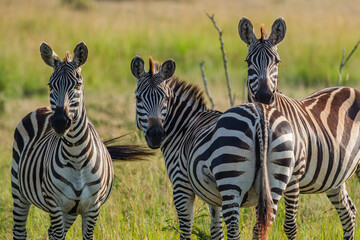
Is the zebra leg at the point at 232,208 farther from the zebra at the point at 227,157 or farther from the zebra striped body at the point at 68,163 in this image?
the zebra striped body at the point at 68,163

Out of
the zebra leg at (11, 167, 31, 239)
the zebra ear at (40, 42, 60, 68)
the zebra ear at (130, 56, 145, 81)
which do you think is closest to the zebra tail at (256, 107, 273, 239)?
the zebra ear at (130, 56, 145, 81)

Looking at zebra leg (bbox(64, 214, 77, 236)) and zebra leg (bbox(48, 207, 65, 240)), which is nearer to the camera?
zebra leg (bbox(48, 207, 65, 240))

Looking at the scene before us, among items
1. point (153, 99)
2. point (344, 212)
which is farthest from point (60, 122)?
point (344, 212)

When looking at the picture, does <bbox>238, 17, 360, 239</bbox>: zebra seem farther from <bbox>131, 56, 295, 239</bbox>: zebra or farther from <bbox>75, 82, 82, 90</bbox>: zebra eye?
<bbox>75, 82, 82, 90</bbox>: zebra eye

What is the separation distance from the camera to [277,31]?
5.63m

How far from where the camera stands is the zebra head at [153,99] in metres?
5.15

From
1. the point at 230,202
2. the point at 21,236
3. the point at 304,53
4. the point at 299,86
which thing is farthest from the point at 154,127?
the point at 304,53

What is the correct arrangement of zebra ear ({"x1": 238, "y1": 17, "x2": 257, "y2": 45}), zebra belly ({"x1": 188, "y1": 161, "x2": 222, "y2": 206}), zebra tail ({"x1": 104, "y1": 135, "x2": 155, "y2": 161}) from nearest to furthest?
zebra belly ({"x1": 188, "y1": 161, "x2": 222, "y2": 206}), zebra ear ({"x1": 238, "y1": 17, "x2": 257, "y2": 45}), zebra tail ({"x1": 104, "y1": 135, "x2": 155, "y2": 161})

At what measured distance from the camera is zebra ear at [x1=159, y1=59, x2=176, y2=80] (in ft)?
18.0

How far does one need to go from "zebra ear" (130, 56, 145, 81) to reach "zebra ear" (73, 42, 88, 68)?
0.55 m

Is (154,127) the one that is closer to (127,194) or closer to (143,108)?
(143,108)

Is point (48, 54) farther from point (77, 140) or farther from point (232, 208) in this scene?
point (232, 208)

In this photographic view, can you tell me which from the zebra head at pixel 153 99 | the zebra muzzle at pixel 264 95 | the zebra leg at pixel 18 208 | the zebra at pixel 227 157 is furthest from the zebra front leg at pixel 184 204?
the zebra leg at pixel 18 208

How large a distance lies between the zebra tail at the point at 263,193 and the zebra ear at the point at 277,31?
163cm
